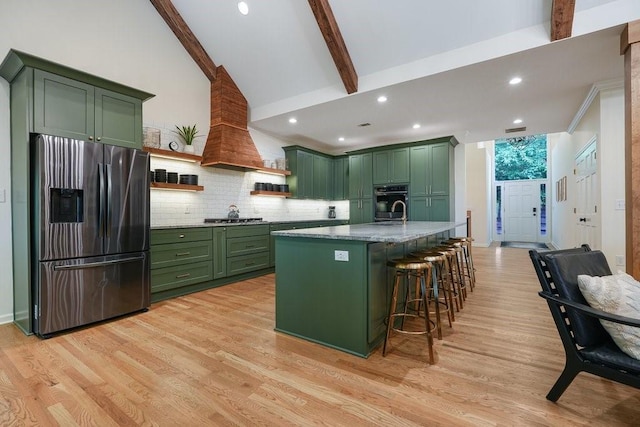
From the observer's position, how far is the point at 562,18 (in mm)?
2717

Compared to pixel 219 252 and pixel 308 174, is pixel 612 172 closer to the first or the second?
pixel 308 174

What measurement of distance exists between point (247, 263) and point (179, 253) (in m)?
1.18

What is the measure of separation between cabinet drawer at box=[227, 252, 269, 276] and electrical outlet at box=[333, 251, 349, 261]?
265cm

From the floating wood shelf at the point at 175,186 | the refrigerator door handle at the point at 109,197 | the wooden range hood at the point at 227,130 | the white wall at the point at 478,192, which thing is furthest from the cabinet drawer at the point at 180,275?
the white wall at the point at 478,192

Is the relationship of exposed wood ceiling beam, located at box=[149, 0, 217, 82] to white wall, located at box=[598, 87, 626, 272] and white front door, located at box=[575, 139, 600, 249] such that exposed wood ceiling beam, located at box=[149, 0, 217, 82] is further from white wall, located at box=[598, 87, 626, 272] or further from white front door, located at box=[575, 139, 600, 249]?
white front door, located at box=[575, 139, 600, 249]

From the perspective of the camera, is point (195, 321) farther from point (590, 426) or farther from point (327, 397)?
point (590, 426)

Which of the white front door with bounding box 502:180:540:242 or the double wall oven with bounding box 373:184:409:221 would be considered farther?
the white front door with bounding box 502:180:540:242

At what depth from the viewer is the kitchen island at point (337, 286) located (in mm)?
2215

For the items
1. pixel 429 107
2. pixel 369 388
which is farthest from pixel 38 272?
pixel 429 107

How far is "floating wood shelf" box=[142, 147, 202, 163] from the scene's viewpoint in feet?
12.8

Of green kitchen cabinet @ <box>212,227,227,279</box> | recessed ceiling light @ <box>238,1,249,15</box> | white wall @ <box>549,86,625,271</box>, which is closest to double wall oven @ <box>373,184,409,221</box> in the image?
white wall @ <box>549,86,625,271</box>

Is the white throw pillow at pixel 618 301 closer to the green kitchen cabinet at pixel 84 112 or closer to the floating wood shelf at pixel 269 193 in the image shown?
the green kitchen cabinet at pixel 84 112

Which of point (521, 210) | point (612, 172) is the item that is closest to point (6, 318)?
point (612, 172)

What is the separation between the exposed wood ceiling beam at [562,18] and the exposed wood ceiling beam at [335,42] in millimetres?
2088
